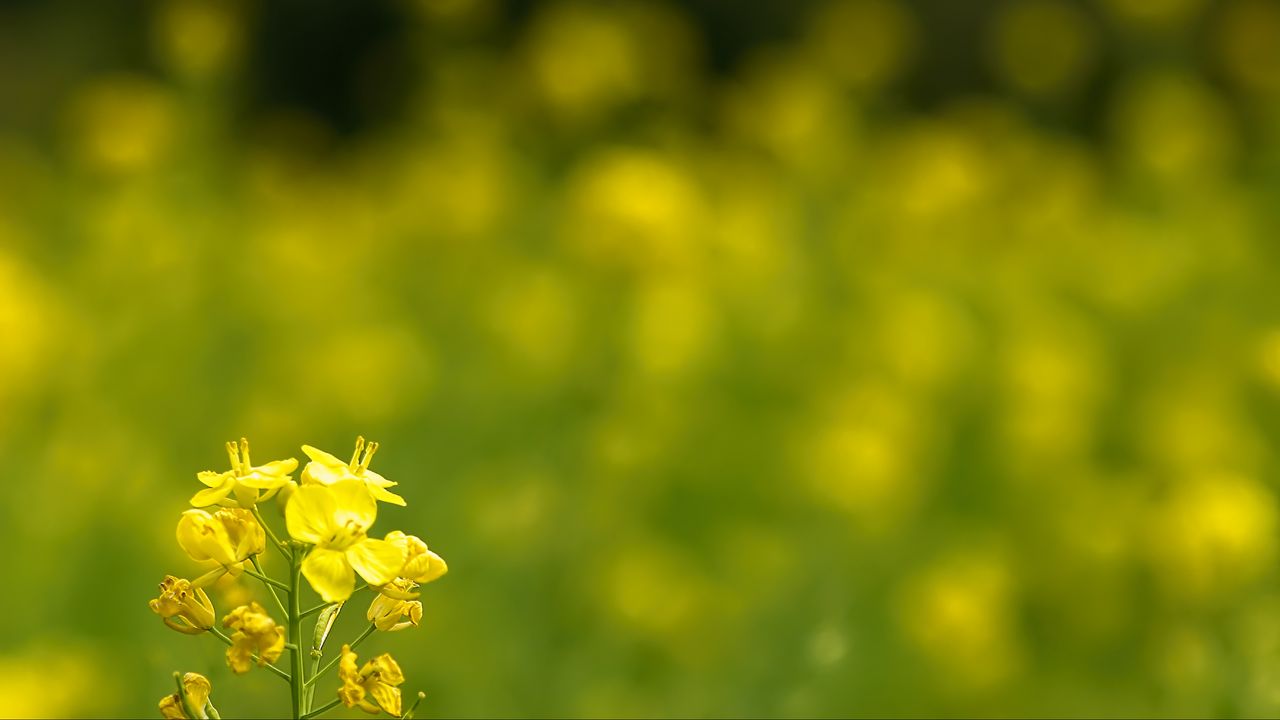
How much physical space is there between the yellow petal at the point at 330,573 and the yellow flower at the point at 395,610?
0.18 feet

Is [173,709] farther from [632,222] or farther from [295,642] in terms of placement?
[632,222]

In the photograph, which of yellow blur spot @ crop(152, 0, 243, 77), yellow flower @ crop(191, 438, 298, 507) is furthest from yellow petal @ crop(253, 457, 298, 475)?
yellow blur spot @ crop(152, 0, 243, 77)

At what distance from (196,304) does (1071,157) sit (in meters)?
3.18

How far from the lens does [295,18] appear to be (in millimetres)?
6391

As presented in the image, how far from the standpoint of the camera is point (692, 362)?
3363 millimetres

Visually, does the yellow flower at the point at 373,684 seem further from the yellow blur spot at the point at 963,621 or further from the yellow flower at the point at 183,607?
the yellow blur spot at the point at 963,621

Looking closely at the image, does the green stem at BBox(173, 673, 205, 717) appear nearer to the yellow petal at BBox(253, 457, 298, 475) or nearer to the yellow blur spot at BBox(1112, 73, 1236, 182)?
the yellow petal at BBox(253, 457, 298, 475)

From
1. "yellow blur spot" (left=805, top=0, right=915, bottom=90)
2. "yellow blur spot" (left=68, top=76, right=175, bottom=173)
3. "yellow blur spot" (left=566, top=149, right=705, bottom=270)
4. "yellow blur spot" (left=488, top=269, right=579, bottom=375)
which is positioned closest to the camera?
"yellow blur spot" (left=566, top=149, right=705, bottom=270)

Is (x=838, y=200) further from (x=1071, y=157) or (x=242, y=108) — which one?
(x=242, y=108)

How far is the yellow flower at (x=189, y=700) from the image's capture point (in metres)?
0.75

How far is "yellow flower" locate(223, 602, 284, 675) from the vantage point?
0.72m

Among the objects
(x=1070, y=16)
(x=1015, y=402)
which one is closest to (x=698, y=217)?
(x=1015, y=402)

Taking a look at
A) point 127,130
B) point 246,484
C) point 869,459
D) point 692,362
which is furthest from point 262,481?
point 127,130

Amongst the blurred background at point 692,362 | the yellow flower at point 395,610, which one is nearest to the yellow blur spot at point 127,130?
the blurred background at point 692,362
